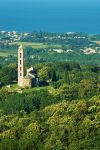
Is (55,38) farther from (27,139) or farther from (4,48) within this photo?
(27,139)

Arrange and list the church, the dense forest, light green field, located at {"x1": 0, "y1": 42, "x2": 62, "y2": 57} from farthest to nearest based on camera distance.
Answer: light green field, located at {"x1": 0, "y1": 42, "x2": 62, "y2": 57}, the church, the dense forest

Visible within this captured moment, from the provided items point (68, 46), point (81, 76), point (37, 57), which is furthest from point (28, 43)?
point (81, 76)

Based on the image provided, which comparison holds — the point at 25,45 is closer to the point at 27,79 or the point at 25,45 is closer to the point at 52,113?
the point at 27,79

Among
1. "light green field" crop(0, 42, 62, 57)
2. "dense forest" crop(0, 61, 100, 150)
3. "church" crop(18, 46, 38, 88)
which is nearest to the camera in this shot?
"dense forest" crop(0, 61, 100, 150)

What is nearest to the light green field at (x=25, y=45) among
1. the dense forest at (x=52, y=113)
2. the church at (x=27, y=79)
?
the dense forest at (x=52, y=113)

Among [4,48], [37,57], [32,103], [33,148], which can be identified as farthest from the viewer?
[4,48]

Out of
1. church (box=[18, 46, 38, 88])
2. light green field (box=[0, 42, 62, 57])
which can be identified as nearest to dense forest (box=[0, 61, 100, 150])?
church (box=[18, 46, 38, 88])

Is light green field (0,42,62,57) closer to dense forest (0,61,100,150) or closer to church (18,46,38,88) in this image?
dense forest (0,61,100,150)

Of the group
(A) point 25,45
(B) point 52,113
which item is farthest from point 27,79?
(A) point 25,45
